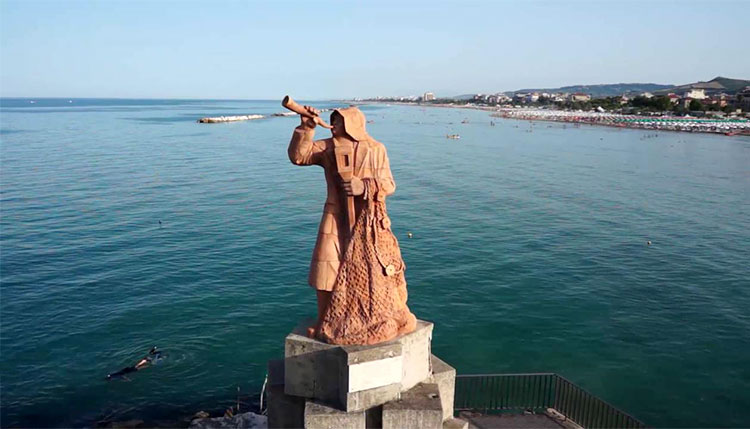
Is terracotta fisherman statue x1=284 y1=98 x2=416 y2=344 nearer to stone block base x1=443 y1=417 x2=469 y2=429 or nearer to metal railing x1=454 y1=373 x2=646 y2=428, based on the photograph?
stone block base x1=443 y1=417 x2=469 y2=429

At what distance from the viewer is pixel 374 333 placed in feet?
31.2

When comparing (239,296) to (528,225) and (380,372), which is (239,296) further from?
(528,225)

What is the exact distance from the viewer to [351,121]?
371 inches

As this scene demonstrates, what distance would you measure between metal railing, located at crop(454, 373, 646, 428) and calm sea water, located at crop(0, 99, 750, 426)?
5.03 feet

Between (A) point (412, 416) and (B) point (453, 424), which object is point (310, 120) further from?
(B) point (453, 424)

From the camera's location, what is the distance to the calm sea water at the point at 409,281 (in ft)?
55.9

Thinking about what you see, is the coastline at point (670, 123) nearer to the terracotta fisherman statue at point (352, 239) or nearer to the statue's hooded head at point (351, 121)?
the terracotta fisherman statue at point (352, 239)

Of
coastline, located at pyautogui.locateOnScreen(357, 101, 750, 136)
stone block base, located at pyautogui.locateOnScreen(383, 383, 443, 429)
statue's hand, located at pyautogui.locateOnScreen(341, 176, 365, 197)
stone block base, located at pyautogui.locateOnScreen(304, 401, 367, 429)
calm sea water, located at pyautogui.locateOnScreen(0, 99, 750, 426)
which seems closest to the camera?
stone block base, located at pyautogui.locateOnScreen(304, 401, 367, 429)

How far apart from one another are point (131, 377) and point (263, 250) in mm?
13006

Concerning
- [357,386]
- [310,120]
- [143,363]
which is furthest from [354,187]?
[143,363]

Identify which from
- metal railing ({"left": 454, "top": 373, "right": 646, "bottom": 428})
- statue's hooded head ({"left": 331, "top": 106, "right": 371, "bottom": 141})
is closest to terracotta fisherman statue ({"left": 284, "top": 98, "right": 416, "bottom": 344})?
statue's hooded head ({"left": 331, "top": 106, "right": 371, "bottom": 141})

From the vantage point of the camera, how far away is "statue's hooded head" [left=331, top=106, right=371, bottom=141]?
935cm

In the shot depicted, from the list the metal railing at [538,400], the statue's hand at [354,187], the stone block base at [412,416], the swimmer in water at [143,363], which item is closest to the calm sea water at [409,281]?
the swimmer in water at [143,363]

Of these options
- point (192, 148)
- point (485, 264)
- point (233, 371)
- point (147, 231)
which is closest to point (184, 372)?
point (233, 371)
